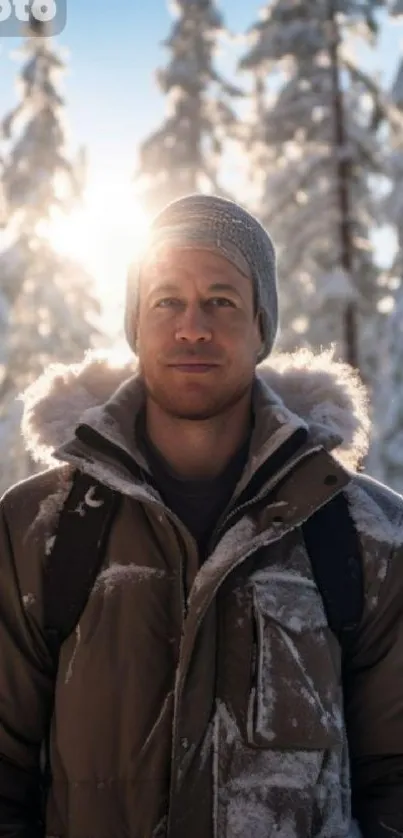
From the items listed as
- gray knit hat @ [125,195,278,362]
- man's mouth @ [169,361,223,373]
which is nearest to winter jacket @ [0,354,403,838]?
man's mouth @ [169,361,223,373]

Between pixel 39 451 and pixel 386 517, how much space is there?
151cm

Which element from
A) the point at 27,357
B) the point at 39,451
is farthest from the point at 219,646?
the point at 27,357

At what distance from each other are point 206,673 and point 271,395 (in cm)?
130

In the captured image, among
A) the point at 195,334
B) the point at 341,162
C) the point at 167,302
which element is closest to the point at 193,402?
the point at 195,334

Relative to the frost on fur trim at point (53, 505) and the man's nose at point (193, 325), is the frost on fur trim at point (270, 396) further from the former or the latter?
the man's nose at point (193, 325)

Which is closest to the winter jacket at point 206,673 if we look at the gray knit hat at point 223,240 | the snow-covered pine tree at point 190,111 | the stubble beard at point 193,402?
the stubble beard at point 193,402

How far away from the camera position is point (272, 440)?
11.3ft

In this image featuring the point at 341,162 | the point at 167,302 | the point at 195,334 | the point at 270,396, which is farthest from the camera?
the point at 341,162

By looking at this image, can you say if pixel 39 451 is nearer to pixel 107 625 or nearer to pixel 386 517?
pixel 107 625

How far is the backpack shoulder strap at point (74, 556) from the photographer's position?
312 cm

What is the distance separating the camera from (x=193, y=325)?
3.49 metres

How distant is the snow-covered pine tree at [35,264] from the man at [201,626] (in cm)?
1580

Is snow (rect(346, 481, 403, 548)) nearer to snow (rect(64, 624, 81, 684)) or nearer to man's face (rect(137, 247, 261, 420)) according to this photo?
man's face (rect(137, 247, 261, 420))

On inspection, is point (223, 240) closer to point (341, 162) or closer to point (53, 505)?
point (53, 505)
